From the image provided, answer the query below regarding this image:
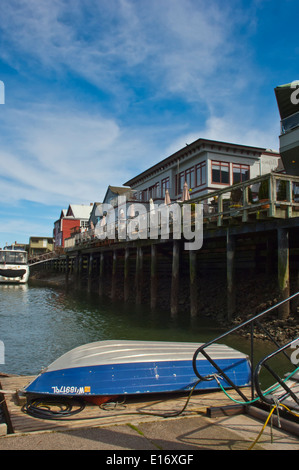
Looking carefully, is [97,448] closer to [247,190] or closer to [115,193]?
[247,190]

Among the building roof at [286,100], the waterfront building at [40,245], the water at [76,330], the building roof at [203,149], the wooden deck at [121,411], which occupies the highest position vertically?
the building roof at [286,100]

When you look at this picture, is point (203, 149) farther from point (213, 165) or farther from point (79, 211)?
point (79, 211)

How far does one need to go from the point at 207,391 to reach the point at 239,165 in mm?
23227

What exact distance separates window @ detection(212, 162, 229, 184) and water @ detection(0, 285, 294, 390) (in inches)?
434

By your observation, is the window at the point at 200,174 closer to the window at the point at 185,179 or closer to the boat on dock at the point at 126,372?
the window at the point at 185,179

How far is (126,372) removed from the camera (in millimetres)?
6137

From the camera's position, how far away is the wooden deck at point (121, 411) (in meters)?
4.96

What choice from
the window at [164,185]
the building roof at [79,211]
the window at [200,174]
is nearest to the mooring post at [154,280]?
the window at [200,174]

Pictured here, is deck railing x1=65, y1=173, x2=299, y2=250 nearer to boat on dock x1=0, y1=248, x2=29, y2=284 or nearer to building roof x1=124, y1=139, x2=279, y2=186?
building roof x1=124, y1=139, x2=279, y2=186

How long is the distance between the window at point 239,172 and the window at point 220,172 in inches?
30.6

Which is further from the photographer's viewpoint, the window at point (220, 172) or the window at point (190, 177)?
Answer: the window at point (190, 177)

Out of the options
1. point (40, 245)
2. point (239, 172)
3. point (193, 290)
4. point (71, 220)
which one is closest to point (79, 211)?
point (71, 220)

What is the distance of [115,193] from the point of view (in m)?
42.3

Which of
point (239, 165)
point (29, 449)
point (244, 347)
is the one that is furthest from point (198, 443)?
point (239, 165)
